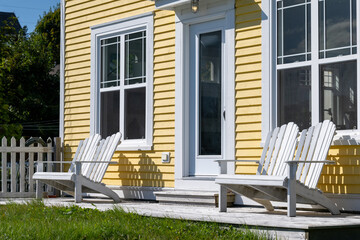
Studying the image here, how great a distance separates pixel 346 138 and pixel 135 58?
4159 millimetres

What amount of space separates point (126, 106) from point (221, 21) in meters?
2.35

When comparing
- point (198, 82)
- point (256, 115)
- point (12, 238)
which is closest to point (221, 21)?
point (198, 82)

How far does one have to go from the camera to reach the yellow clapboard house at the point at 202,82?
286 inches

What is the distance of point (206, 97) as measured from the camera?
8.98 m

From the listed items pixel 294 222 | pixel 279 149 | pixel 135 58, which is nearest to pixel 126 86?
pixel 135 58

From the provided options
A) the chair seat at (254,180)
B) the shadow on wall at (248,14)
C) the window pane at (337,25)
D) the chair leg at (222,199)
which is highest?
the shadow on wall at (248,14)

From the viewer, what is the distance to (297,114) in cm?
769

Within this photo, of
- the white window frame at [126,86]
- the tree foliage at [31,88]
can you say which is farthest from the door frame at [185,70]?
Result: the tree foliage at [31,88]

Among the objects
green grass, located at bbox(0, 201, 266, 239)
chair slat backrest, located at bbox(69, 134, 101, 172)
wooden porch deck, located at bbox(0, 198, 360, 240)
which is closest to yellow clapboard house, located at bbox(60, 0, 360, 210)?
chair slat backrest, located at bbox(69, 134, 101, 172)

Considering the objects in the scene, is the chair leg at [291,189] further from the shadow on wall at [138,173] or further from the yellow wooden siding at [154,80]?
the shadow on wall at [138,173]

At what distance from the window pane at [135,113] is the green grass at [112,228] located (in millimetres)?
3093

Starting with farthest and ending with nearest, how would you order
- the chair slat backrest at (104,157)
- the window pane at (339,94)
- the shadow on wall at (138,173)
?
the shadow on wall at (138,173), the chair slat backrest at (104,157), the window pane at (339,94)

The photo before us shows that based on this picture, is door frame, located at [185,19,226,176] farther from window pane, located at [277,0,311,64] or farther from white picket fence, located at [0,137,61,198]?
white picket fence, located at [0,137,61,198]

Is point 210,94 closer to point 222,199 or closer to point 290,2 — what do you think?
point 290,2
